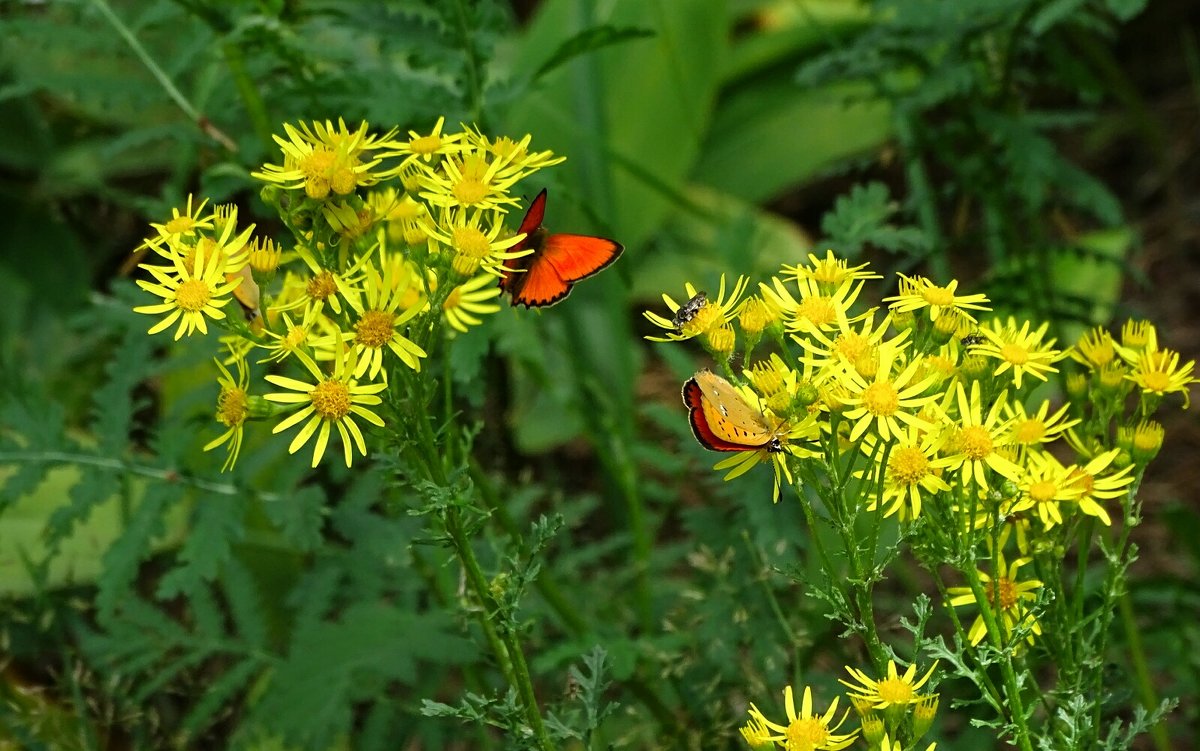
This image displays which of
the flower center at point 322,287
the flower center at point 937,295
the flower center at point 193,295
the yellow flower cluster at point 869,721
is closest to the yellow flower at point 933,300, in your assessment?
the flower center at point 937,295

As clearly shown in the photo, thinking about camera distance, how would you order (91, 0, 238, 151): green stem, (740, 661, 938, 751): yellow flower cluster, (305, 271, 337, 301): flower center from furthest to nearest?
(91, 0, 238, 151): green stem < (305, 271, 337, 301): flower center < (740, 661, 938, 751): yellow flower cluster

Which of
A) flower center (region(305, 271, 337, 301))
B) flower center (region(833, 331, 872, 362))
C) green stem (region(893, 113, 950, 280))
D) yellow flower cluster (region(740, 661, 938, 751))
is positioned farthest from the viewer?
green stem (region(893, 113, 950, 280))

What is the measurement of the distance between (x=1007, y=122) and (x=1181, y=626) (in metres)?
0.92

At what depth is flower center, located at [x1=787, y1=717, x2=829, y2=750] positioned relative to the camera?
1082mm

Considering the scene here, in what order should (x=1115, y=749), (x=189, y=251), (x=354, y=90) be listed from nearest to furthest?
(x=1115, y=749)
(x=189, y=251)
(x=354, y=90)

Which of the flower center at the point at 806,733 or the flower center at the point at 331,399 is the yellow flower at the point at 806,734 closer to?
the flower center at the point at 806,733

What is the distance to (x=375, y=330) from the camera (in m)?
1.21

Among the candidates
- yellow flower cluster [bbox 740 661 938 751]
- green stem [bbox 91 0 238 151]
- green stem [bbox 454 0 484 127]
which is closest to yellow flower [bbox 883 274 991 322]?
yellow flower cluster [bbox 740 661 938 751]

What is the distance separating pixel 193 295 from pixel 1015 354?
839 millimetres

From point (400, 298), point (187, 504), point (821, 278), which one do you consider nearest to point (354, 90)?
point (400, 298)

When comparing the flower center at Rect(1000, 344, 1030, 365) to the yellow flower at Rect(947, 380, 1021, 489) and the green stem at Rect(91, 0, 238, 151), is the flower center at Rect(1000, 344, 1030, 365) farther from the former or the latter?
the green stem at Rect(91, 0, 238, 151)

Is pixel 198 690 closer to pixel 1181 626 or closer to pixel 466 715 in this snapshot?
pixel 466 715

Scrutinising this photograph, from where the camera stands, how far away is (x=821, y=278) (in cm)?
127

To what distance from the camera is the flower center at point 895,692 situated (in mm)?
1072
